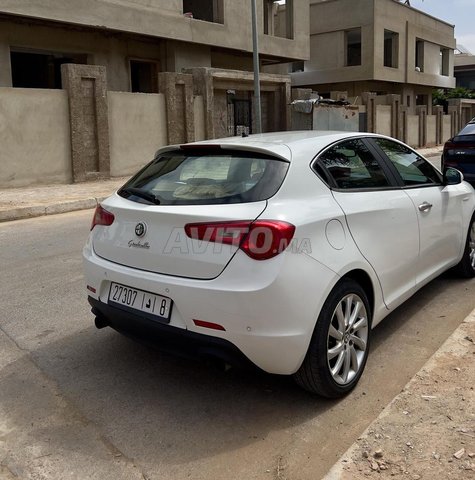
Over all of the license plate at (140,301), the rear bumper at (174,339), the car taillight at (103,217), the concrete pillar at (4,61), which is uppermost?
the concrete pillar at (4,61)

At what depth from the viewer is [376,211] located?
366 cm

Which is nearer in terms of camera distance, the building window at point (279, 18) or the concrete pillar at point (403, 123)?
the building window at point (279, 18)

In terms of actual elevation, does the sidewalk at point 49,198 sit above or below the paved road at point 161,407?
above

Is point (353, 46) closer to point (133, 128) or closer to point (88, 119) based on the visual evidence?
point (133, 128)

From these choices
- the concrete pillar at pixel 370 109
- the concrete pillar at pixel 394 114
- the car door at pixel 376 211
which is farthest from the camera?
the concrete pillar at pixel 394 114

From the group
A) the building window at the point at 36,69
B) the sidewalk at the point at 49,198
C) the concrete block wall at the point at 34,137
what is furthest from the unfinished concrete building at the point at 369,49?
the sidewalk at the point at 49,198

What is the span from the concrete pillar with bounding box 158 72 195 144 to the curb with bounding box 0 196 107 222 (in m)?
5.68

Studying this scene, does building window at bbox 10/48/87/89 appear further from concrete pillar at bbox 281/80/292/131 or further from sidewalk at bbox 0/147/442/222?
sidewalk at bbox 0/147/442/222

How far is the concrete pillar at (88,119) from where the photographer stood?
13.8 metres

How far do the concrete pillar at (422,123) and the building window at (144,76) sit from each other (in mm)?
15254

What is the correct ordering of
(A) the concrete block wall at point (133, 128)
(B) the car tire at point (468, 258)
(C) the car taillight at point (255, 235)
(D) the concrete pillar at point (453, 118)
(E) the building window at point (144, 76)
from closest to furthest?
1. (C) the car taillight at point (255, 235)
2. (B) the car tire at point (468, 258)
3. (A) the concrete block wall at point (133, 128)
4. (E) the building window at point (144, 76)
5. (D) the concrete pillar at point (453, 118)

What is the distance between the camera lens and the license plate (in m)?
3.11

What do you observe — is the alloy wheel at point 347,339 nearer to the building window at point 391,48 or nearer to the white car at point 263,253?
the white car at point 263,253

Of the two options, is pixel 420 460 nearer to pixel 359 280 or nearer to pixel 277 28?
pixel 359 280
